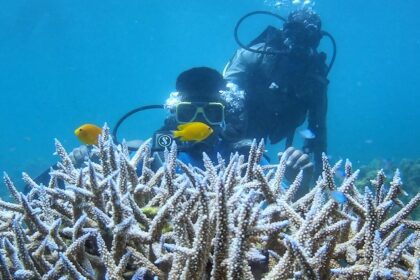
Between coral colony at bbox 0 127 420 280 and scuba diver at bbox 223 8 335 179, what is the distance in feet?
20.2

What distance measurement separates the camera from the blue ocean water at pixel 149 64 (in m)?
60.8

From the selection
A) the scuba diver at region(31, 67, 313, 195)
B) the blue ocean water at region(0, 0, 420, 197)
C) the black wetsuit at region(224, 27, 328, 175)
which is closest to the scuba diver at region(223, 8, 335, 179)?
the black wetsuit at region(224, 27, 328, 175)

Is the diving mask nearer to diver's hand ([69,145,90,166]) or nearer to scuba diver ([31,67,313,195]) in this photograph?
scuba diver ([31,67,313,195])

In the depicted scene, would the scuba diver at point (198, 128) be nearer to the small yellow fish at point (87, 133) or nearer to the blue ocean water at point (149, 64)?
the small yellow fish at point (87, 133)

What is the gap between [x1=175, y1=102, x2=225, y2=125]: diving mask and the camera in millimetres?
5340

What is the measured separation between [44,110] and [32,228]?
7037 inches

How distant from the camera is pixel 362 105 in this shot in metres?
172

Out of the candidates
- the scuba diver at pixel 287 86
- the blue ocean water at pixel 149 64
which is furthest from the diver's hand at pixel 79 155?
the blue ocean water at pixel 149 64

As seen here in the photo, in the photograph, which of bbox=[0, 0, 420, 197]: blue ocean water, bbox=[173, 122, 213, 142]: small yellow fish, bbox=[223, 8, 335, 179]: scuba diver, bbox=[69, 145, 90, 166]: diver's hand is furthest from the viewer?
bbox=[0, 0, 420, 197]: blue ocean water

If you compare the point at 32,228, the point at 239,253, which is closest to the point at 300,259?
the point at 239,253

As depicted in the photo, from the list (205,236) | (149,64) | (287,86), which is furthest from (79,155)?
(149,64)

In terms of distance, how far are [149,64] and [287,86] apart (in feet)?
468

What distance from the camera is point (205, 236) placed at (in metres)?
1.50

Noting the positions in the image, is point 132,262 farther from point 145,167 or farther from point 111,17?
point 111,17
